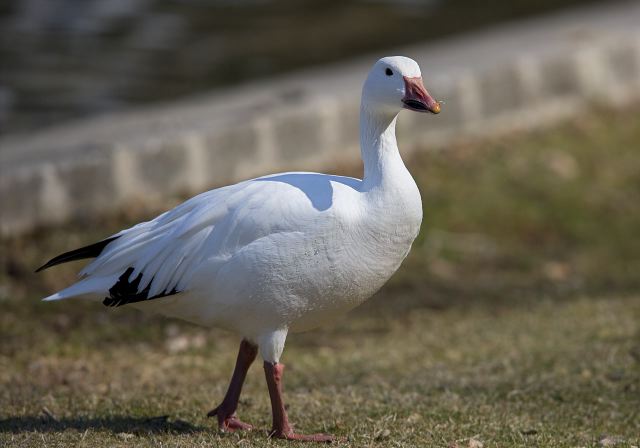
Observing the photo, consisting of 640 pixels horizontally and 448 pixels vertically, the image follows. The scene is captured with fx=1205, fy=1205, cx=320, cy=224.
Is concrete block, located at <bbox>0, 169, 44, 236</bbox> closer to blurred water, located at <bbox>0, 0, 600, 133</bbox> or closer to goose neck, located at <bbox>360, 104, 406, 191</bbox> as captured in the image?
blurred water, located at <bbox>0, 0, 600, 133</bbox>

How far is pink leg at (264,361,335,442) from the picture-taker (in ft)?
15.4

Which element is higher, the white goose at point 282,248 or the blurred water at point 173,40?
the blurred water at point 173,40

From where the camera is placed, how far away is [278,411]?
4711 millimetres

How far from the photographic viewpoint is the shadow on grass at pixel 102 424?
4.89 meters

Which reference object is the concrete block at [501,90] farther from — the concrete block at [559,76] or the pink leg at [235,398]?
the pink leg at [235,398]

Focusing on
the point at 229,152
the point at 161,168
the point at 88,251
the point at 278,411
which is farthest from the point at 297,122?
→ the point at 278,411

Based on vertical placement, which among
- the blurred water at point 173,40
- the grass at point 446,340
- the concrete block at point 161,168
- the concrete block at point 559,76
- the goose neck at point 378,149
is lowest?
the grass at point 446,340

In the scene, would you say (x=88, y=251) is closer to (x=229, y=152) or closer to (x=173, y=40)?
(x=229, y=152)

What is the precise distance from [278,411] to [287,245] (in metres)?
0.69

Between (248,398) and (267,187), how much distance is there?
4.23 ft

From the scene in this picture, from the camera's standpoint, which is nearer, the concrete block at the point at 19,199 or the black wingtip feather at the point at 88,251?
the black wingtip feather at the point at 88,251

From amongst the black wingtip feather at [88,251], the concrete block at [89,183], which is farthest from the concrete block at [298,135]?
the black wingtip feather at [88,251]

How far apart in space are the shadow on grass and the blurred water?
583 centimetres

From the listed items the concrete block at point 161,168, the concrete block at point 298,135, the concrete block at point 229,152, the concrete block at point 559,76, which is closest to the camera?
the concrete block at point 161,168
